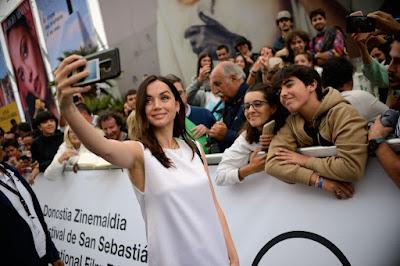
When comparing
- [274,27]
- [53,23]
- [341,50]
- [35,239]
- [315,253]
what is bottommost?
[315,253]

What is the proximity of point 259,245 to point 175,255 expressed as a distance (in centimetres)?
84

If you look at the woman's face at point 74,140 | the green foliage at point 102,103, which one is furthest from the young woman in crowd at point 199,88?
the green foliage at point 102,103

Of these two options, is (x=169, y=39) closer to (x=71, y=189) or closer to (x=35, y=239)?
(x=71, y=189)

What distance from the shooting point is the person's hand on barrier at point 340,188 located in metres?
2.11

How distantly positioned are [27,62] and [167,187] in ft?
48.0

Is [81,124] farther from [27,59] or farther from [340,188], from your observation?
[27,59]

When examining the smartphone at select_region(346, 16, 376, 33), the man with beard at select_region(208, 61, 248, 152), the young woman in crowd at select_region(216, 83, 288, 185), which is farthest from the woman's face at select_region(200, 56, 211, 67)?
the smartphone at select_region(346, 16, 376, 33)

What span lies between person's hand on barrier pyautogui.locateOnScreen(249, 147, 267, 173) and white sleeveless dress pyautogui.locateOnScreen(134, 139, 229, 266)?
70cm

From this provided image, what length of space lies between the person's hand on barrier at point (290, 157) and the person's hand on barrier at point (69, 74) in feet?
4.14

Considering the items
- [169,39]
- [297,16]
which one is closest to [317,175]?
[297,16]

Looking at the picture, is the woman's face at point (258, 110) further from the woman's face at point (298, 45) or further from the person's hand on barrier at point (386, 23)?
the woman's face at point (298, 45)

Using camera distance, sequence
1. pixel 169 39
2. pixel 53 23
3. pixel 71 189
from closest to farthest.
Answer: pixel 71 189, pixel 169 39, pixel 53 23

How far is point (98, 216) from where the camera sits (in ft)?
11.9

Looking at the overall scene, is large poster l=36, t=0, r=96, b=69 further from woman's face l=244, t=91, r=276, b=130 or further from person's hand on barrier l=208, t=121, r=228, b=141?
woman's face l=244, t=91, r=276, b=130
